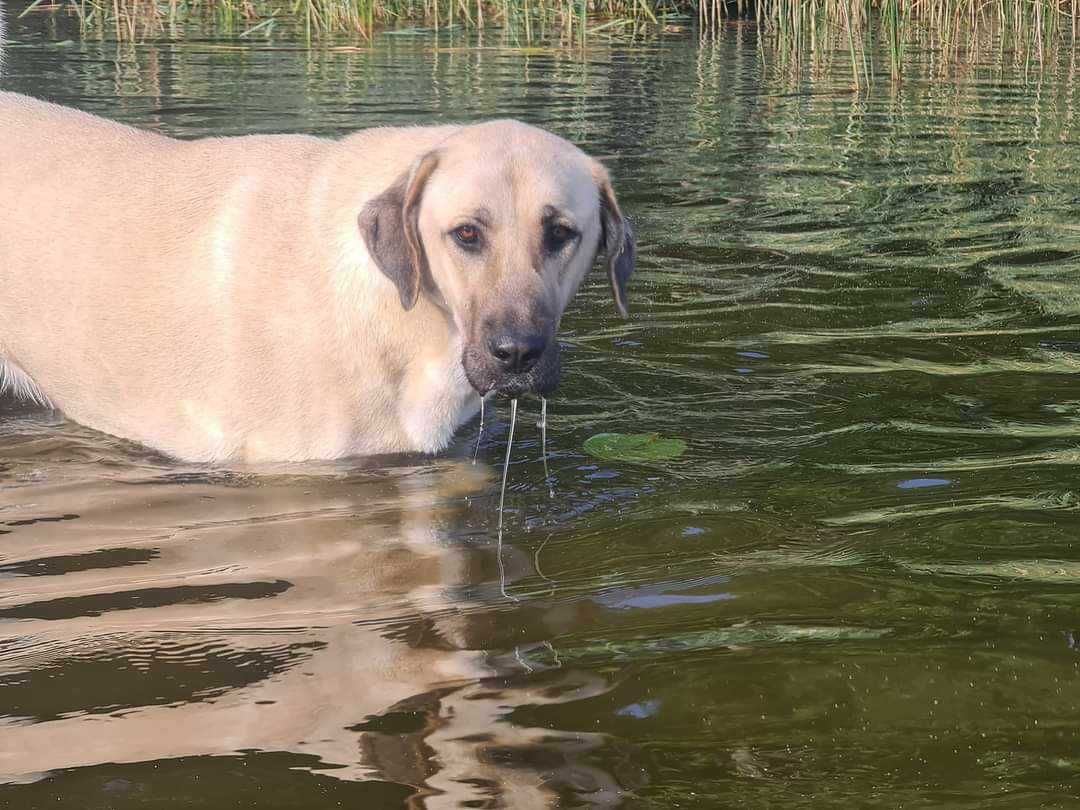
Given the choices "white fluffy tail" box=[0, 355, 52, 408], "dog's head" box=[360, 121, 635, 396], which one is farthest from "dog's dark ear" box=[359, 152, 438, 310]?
"white fluffy tail" box=[0, 355, 52, 408]

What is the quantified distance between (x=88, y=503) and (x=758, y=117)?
891 centimetres

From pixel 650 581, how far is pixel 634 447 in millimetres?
1151

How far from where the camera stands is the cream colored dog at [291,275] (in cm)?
413

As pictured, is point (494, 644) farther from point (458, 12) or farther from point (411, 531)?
point (458, 12)

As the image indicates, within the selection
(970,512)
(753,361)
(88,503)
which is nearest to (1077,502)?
(970,512)

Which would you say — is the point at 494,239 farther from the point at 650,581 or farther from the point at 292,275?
the point at 650,581

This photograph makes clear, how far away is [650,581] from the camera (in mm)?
3682

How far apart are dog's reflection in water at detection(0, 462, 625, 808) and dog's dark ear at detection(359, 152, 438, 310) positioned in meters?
0.70

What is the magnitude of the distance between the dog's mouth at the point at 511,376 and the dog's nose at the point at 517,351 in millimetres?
22

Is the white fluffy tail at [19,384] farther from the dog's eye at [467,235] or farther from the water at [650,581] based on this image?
the dog's eye at [467,235]

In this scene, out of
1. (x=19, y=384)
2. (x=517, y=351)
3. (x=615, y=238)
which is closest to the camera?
(x=517, y=351)

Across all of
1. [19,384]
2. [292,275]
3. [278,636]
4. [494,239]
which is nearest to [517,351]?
[494,239]

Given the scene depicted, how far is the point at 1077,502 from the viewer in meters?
4.14

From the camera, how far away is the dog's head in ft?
13.2
